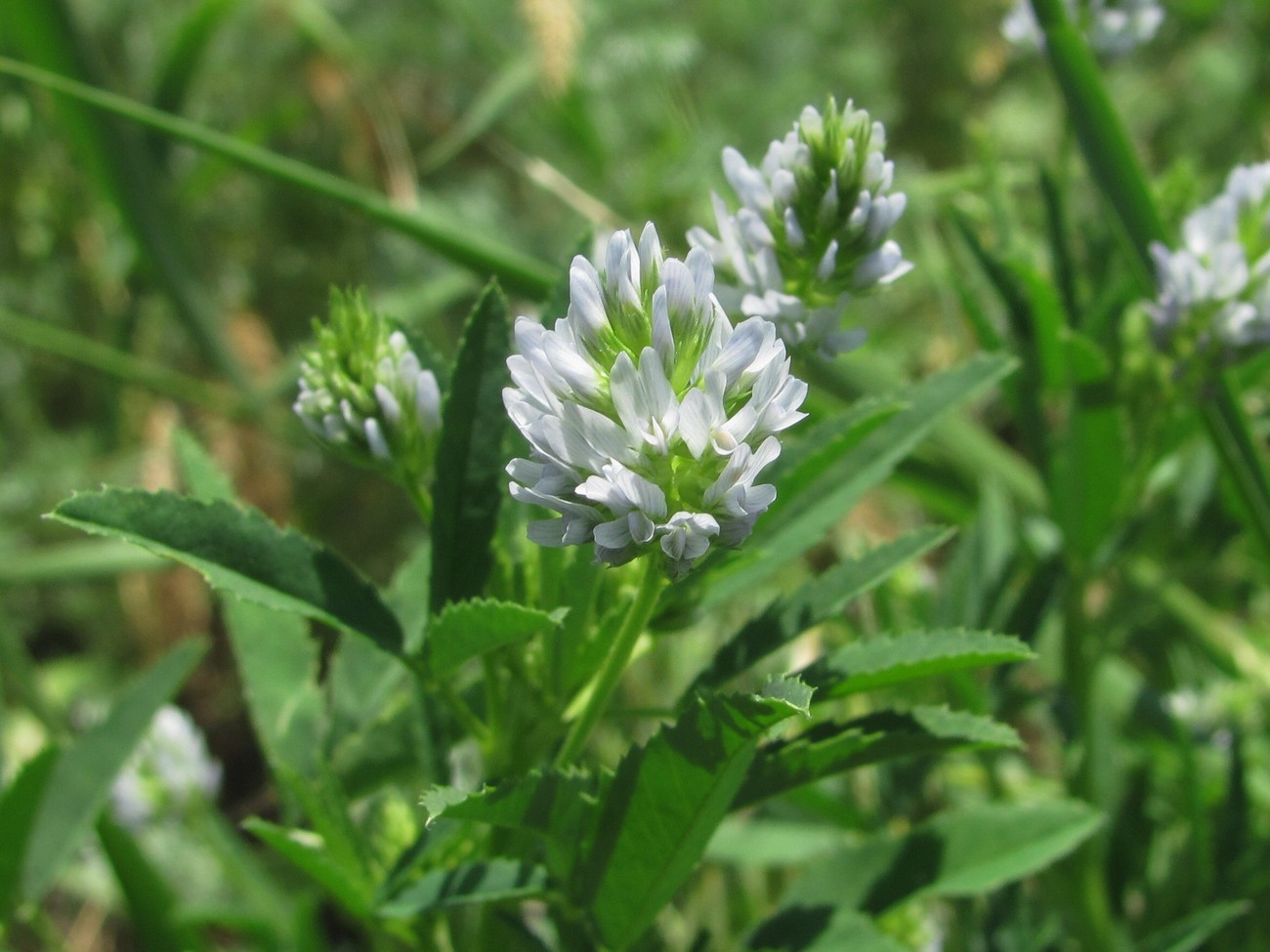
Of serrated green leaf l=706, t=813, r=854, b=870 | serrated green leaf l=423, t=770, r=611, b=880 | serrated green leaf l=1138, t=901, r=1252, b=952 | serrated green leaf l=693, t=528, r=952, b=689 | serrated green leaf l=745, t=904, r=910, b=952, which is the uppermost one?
serrated green leaf l=693, t=528, r=952, b=689

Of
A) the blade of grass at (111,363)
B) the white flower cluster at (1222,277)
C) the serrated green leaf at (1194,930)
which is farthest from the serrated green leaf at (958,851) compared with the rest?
the blade of grass at (111,363)

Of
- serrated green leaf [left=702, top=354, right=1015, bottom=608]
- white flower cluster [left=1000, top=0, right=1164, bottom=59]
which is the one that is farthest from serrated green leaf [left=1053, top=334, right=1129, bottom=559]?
white flower cluster [left=1000, top=0, right=1164, bottom=59]

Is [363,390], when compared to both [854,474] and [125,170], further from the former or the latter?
[125,170]

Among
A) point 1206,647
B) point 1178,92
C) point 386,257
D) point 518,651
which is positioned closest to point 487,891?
point 518,651

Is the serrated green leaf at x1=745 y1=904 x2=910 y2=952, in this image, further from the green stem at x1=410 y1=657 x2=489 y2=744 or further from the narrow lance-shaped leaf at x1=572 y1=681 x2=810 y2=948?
the green stem at x1=410 y1=657 x2=489 y2=744

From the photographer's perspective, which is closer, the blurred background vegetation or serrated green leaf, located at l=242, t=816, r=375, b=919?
serrated green leaf, located at l=242, t=816, r=375, b=919

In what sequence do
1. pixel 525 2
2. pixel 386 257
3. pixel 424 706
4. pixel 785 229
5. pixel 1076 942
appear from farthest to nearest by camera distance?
pixel 386 257, pixel 525 2, pixel 1076 942, pixel 424 706, pixel 785 229

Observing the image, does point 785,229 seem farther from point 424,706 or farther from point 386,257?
point 386,257
